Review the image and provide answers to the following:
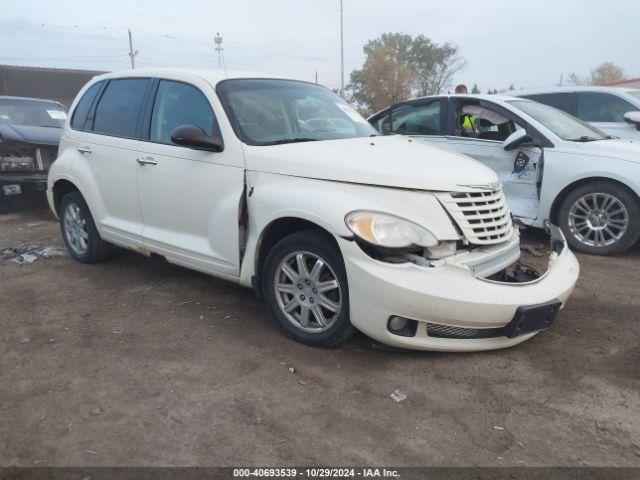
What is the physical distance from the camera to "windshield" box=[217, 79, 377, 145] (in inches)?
151

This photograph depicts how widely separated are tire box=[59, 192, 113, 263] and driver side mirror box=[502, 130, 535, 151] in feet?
14.2

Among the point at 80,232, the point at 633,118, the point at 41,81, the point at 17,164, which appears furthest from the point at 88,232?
the point at 41,81

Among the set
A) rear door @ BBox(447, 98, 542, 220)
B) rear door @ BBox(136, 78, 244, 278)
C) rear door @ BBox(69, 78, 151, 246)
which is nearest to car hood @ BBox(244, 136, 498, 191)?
rear door @ BBox(136, 78, 244, 278)

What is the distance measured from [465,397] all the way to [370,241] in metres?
1.00

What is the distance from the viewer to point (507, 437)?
2.57m

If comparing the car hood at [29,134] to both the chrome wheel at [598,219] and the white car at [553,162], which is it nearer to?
the white car at [553,162]

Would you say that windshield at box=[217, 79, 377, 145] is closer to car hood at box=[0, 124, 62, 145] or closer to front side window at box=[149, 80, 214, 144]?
front side window at box=[149, 80, 214, 144]

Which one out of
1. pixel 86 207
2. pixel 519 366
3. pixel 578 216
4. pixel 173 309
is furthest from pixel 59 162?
pixel 578 216

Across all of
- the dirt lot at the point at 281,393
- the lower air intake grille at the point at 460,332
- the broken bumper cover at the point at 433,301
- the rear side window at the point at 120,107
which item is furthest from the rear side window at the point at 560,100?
the rear side window at the point at 120,107

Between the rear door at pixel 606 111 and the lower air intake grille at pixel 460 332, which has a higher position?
the rear door at pixel 606 111

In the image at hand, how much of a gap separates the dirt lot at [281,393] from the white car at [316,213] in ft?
0.84

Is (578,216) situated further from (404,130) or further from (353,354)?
(353,354)

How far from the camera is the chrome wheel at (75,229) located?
528 centimetres

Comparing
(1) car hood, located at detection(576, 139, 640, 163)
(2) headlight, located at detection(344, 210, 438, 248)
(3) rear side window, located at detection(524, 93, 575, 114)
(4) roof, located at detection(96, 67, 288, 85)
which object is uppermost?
(4) roof, located at detection(96, 67, 288, 85)
